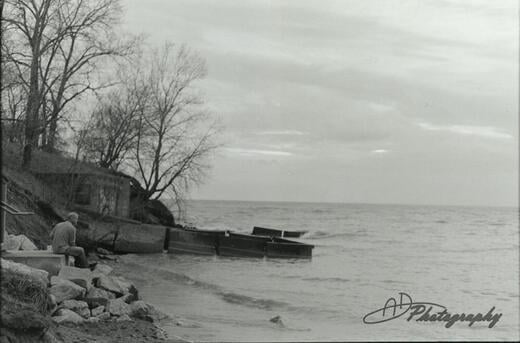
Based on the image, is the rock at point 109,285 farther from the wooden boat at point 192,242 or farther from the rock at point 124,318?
the wooden boat at point 192,242

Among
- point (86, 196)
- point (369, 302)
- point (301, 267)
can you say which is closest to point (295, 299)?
Result: point (369, 302)

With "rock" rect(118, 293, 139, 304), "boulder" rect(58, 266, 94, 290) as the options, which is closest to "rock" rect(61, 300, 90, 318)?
"boulder" rect(58, 266, 94, 290)

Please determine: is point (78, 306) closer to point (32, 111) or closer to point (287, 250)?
point (32, 111)

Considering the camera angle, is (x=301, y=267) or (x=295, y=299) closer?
(x=295, y=299)

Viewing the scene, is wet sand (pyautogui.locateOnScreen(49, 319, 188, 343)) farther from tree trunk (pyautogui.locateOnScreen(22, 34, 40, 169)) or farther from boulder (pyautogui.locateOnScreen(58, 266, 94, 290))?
tree trunk (pyautogui.locateOnScreen(22, 34, 40, 169))

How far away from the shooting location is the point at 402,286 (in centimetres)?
2606

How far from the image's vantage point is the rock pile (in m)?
11.4

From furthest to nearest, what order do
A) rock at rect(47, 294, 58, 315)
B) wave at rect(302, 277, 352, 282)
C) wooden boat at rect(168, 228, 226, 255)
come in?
1. wooden boat at rect(168, 228, 226, 255)
2. wave at rect(302, 277, 352, 282)
3. rock at rect(47, 294, 58, 315)

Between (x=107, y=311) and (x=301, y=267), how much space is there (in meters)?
20.1

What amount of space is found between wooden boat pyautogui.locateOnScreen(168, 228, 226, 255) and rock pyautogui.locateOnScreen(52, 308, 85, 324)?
22.6 m

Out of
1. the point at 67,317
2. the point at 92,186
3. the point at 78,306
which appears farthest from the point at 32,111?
the point at 67,317

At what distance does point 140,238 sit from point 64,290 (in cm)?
2037

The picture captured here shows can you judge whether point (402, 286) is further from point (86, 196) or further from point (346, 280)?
point (86, 196)

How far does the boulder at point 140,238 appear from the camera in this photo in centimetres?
3097
